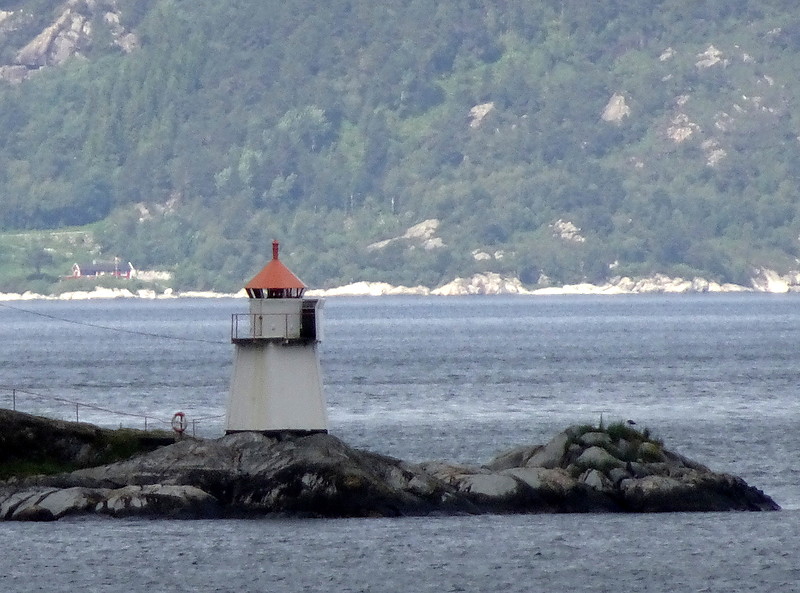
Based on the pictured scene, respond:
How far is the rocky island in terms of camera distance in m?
41.3

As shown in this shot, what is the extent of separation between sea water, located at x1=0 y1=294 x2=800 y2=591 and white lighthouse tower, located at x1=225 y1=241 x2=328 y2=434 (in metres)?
2.20

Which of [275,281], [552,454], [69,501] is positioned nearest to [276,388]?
[275,281]

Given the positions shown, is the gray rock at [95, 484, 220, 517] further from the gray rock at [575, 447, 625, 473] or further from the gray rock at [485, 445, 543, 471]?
the gray rock at [575, 447, 625, 473]

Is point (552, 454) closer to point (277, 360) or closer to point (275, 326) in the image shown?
point (277, 360)

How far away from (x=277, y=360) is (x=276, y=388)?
598mm

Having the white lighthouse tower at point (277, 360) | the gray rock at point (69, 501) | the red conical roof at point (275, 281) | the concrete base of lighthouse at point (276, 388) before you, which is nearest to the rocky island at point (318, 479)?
the gray rock at point (69, 501)

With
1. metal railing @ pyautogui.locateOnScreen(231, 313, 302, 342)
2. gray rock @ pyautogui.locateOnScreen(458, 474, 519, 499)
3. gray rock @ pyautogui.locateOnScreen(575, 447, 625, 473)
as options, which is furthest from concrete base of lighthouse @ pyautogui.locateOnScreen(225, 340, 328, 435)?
gray rock @ pyautogui.locateOnScreen(575, 447, 625, 473)

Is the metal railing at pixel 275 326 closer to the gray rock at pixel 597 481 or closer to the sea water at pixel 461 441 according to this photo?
the sea water at pixel 461 441

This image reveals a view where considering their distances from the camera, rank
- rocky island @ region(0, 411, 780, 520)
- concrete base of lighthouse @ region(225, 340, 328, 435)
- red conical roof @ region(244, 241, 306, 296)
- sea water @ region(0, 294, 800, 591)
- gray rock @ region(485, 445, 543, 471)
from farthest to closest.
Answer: gray rock @ region(485, 445, 543, 471) → rocky island @ region(0, 411, 780, 520) → concrete base of lighthouse @ region(225, 340, 328, 435) → red conical roof @ region(244, 241, 306, 296) → sea water @ region(0, 294, 800, 591)

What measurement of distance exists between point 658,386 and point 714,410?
1425 cm

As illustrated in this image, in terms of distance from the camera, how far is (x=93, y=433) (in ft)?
144

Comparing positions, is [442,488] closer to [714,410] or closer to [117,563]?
[117,563]

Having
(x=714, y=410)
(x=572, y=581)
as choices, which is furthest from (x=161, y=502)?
(x=714, y=410)

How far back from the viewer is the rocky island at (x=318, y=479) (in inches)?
1626
